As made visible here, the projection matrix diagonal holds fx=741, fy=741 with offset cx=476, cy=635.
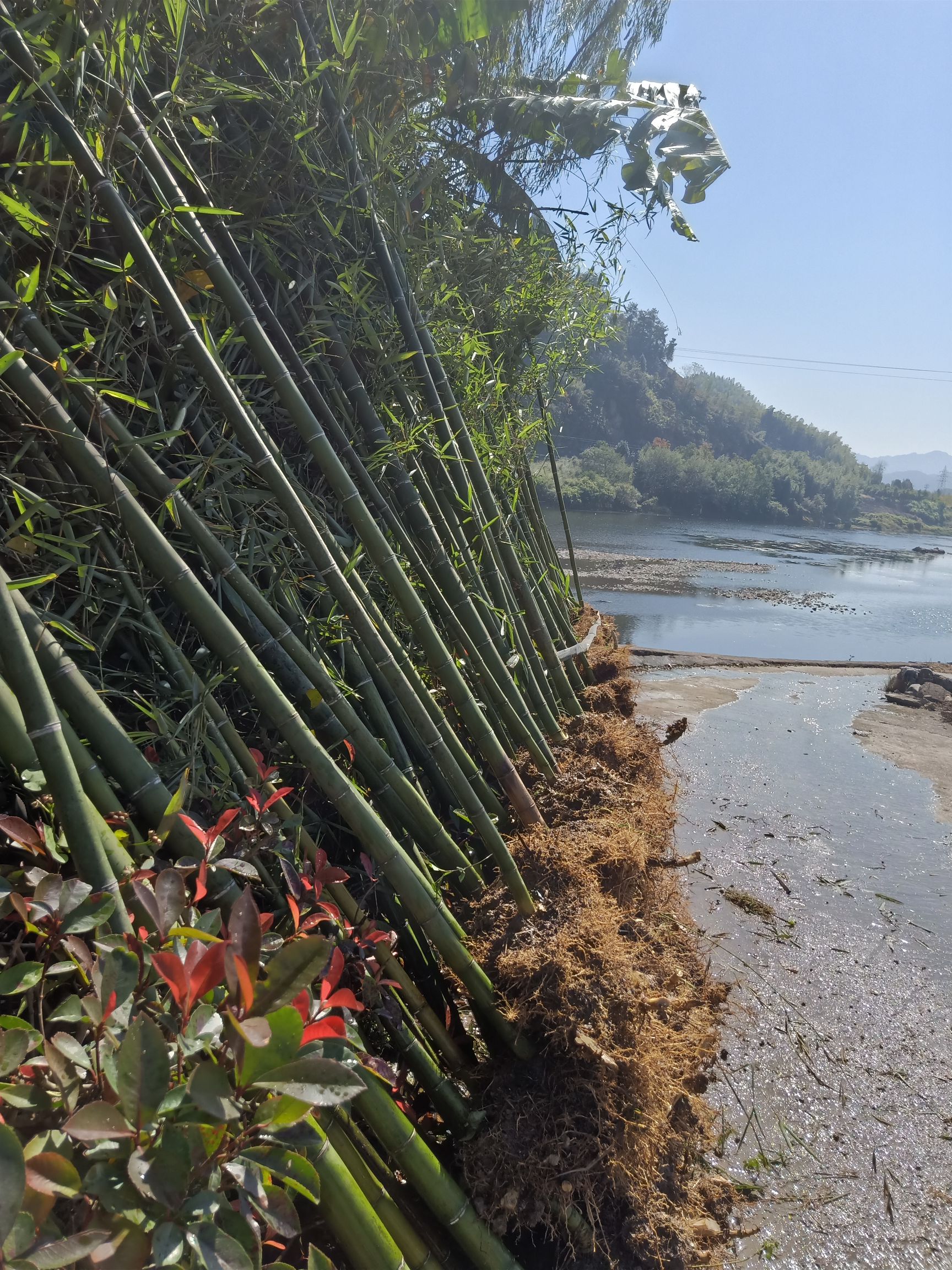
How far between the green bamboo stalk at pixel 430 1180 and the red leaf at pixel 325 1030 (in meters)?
0.37

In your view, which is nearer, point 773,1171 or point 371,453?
point 371,453

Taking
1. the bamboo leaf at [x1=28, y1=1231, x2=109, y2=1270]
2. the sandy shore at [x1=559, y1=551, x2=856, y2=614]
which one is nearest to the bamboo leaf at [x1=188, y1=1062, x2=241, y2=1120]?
the bamboo leaf at [x1=28, y1=1231, x2=109, y2=1270]

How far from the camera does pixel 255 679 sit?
1294 millimetres

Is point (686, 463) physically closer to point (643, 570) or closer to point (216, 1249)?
point (643, 570)

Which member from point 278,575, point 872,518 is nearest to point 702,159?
point 278,575

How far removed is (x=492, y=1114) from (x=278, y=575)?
3.86ft

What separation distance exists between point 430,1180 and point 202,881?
2.20 ft

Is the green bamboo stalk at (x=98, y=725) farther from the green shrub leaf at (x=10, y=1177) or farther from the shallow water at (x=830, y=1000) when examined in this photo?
the shallow water at (x=830, y=1000)

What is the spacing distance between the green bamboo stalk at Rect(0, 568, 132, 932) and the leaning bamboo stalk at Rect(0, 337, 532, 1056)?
1.05 ft

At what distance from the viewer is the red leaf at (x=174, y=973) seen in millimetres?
745

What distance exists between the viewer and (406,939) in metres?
1.65

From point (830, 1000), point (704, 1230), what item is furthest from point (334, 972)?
point (830, 1000)

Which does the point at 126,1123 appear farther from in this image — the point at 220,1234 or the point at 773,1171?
the point at 773,1171

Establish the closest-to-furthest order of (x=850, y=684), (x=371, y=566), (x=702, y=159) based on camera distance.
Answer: (x=371, y=566) < (x=702, y=159) < (x=850, y=684)
